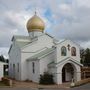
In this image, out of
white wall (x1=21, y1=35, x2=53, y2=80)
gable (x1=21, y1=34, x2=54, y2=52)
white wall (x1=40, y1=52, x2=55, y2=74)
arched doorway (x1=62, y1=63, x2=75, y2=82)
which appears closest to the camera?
white wall (x1=40, y1=52, x2=55, y2=74)

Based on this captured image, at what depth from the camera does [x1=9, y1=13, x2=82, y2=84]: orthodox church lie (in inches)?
1417

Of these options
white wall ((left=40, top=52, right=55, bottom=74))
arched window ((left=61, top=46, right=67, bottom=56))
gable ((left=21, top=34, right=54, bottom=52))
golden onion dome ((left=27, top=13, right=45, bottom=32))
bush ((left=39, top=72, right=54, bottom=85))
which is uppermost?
golden onion dome ((left=27, top=13, right=45, bottom=32))

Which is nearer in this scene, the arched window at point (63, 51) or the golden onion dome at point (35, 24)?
the arched window at point (63, 51)

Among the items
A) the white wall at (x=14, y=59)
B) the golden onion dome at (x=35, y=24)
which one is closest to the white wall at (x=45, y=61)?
the white wall at (x=14, y=59)

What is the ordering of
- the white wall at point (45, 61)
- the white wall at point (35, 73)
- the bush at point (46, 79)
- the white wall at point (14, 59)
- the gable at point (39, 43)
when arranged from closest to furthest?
the bush at point (46, 79) → the white wall at point (45, 61) → the white wall at point (35, 73) → the gable at point (39, 43) → the white wall at point (14, 59)

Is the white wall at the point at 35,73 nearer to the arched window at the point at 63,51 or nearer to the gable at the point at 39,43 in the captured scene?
the gable at the point at 39,43

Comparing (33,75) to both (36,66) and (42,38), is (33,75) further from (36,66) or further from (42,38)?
(42,38)

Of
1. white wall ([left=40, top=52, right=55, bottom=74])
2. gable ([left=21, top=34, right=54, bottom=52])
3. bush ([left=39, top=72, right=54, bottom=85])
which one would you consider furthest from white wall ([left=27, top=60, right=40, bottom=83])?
gable ([left=21, top=34, right=54, bottom=52])

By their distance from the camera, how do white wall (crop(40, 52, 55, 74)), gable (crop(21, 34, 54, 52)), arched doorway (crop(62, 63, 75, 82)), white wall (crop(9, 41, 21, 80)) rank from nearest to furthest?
white wall (crop(40, 52, 55, 74)), arched doorway (crop(62, 63, 75, 82)), gable (crop(21, 34, 54, 52)), white wall (crop(9, 41, 21, 80))

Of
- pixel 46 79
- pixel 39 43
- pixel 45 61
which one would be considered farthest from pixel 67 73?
pixel 39 43

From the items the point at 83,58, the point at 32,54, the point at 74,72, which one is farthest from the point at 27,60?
the point at 83,58

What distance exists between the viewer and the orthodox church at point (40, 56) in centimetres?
3600

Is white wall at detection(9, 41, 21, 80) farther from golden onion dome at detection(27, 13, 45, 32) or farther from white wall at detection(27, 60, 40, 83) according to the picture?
golden onion dome at detection(27, 13, 45, 32)

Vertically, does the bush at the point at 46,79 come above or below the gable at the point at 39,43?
below
